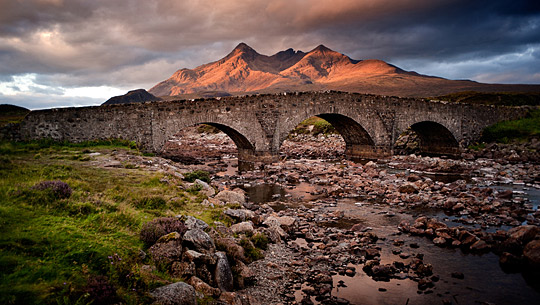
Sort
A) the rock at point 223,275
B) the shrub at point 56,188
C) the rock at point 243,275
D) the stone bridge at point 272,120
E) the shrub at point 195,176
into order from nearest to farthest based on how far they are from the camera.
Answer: the rock at point 223,275 < the rock at point 243,275 < the shrub at point 56,188 < the shrub at point 195,176 < the stone bridge at point 272,120

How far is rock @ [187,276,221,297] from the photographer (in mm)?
4684

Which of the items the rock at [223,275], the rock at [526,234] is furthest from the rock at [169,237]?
Answer: the rock at [526,234]

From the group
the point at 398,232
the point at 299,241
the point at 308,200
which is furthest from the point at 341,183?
the point at 299,241

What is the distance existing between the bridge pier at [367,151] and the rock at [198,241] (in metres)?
24.4

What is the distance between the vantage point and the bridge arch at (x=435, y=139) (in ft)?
104

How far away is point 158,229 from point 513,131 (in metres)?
38.9

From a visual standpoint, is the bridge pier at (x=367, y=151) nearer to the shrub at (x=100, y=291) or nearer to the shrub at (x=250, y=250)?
the shrub at (x=250, y=250)

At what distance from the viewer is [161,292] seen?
4023mm

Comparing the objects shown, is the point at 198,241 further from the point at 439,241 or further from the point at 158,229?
the point at 439,241

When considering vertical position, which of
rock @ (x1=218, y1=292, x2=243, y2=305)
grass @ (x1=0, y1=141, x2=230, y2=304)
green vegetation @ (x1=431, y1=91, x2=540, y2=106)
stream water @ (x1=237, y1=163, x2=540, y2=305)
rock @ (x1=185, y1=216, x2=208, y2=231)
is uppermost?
green vegetation @ (x1=431, y1=91, x2=540, y2=106)

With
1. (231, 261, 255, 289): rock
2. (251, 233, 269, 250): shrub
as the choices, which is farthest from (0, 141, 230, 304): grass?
(231, 261, 255, 289): rock

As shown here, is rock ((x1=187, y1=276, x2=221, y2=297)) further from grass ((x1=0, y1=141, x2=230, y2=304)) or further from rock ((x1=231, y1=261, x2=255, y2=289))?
rock ((x1=231, y1=261, x2=255, y2=289))

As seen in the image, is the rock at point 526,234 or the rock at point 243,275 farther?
the rock at point 526,234

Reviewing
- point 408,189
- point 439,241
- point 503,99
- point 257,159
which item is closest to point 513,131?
point 408,189
